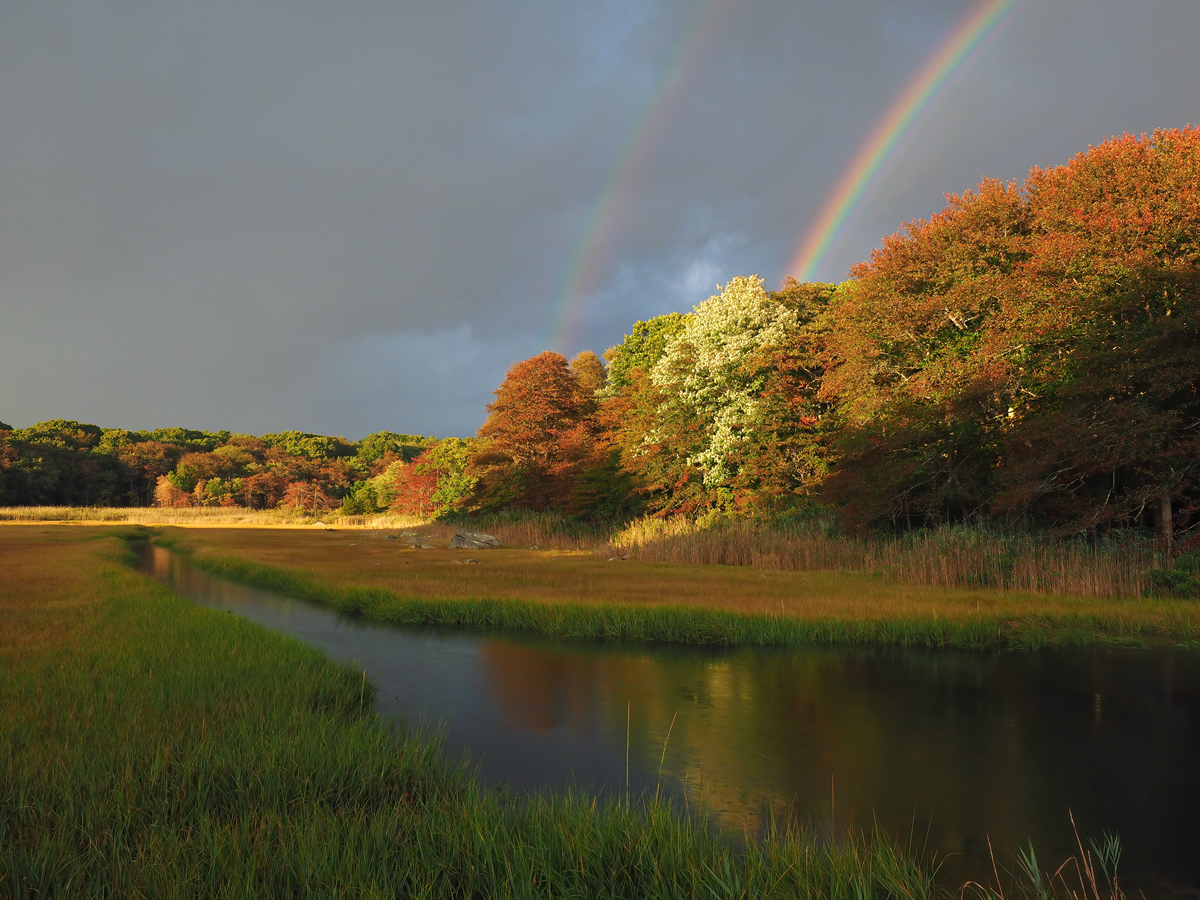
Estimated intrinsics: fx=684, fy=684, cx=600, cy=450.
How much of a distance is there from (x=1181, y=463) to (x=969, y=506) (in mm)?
6786

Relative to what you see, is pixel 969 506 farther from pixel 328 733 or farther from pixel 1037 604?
pixel 328 733

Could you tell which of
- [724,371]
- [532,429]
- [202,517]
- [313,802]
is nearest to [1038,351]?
[724,371]

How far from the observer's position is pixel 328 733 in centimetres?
617

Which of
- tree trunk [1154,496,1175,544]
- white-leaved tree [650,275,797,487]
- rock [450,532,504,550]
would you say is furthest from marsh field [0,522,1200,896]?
rock [450,532,504,550]

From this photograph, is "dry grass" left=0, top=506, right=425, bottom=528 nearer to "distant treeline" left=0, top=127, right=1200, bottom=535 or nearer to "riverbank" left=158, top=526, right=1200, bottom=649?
"distant treeline" left=0, top=127, right=1200, bottom=535

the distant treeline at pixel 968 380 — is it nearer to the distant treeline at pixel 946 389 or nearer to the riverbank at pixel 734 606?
the distant treeline at pixel 946 389

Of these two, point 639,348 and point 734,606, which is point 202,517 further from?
point 734,606

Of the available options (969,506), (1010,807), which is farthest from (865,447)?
(1010,807)

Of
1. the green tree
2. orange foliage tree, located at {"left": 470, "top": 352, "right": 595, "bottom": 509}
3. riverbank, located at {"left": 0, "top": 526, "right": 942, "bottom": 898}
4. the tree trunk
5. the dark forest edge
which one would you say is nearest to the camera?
riverbank, located at {"left": 0, "top": 526, "right": 942, "bottom": 898}

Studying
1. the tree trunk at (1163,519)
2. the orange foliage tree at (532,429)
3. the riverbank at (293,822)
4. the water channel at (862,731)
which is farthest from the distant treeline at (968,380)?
the riverbank at (293,822)

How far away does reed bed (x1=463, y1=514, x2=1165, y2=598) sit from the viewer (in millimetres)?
15516

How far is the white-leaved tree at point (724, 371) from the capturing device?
2858 centimetres

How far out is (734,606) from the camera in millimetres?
14289

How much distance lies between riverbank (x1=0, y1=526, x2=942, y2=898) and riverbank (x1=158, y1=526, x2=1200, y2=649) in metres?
7.10
